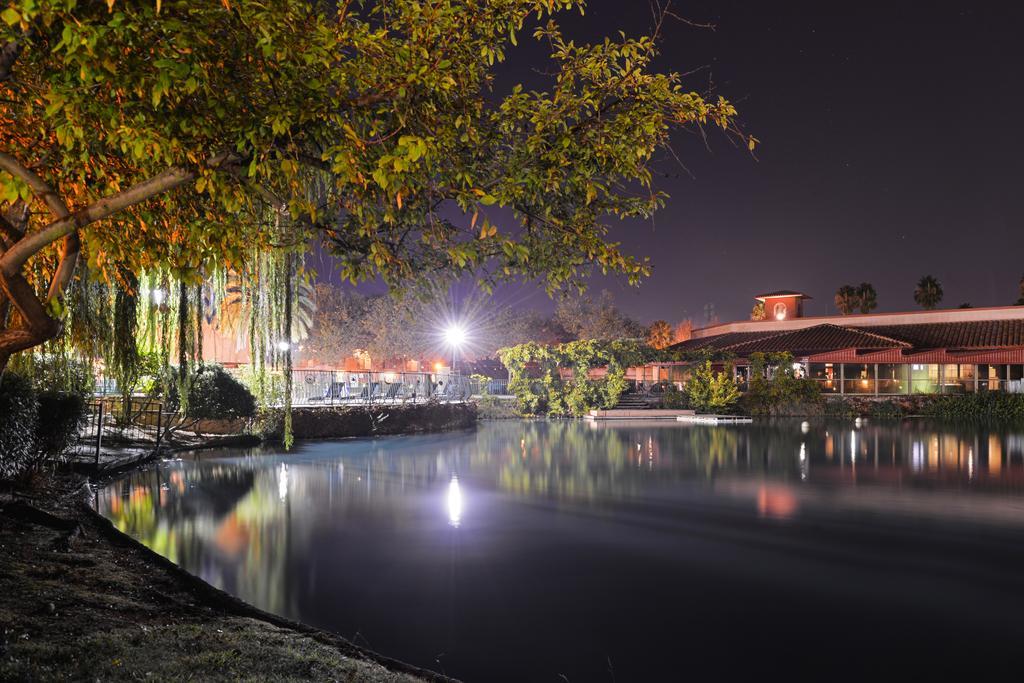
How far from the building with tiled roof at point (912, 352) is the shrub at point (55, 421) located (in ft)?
112

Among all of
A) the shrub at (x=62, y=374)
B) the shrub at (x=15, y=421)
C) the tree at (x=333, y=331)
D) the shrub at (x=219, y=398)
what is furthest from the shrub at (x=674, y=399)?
the shrub at (x=15, y=421)

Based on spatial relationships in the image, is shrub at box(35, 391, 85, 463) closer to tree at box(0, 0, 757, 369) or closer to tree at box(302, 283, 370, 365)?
tree at box(0, 0, 757, 369)

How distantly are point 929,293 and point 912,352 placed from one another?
22752 mm

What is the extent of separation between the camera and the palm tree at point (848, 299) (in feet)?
226

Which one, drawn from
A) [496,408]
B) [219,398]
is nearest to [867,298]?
[496,408]

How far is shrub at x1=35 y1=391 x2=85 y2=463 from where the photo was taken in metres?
11.9

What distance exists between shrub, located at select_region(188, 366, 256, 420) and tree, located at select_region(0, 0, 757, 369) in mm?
14061

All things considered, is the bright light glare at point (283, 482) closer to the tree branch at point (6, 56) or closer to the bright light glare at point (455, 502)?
the bright light glare at point (455, 502)

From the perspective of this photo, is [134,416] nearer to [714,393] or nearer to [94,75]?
[94,75]

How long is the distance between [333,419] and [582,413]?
57.2 ft

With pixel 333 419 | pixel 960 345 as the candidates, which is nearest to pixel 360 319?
pixel 333 419

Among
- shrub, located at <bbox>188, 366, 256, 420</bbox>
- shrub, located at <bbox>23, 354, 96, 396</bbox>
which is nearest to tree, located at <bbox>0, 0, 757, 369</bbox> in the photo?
shrub, located at <bbox>23, 354, 96, 396</bbox>

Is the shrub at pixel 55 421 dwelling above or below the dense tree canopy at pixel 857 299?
below

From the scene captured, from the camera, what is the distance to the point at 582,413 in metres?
40.2
